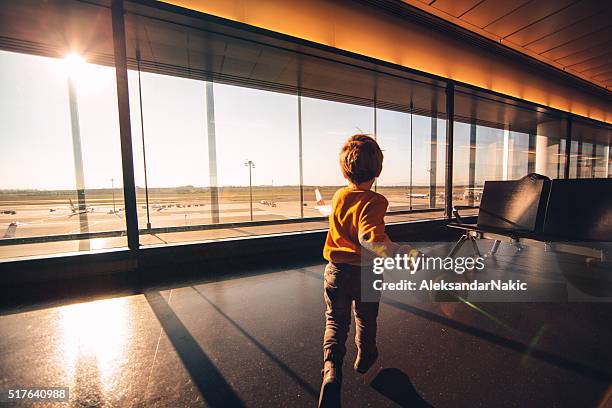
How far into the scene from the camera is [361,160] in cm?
123

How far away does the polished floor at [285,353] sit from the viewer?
1.24 metres

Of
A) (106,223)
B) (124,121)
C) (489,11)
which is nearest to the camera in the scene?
(124,121)

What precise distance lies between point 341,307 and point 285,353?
2.12ft

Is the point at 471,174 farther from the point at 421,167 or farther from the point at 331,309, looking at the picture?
the point at 331,309

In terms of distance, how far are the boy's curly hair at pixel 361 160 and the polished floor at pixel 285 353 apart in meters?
1.13

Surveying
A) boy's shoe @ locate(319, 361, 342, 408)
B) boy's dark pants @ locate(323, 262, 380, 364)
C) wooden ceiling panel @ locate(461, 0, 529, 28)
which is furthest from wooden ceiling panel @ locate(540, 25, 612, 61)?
boy's shoe @ locate(319, 361, 342, 408)

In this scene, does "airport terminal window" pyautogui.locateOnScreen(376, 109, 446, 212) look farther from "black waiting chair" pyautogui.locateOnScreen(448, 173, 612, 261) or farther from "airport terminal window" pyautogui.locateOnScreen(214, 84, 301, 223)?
"black waiting chair" pyautogui.locateOnScreen(448, 173, 612, 261)

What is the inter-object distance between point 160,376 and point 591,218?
3730mm

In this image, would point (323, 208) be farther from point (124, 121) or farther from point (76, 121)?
point (76, 121)

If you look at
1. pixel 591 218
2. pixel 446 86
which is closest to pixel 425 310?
pixel 591 218

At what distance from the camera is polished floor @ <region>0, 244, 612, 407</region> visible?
4.07ft

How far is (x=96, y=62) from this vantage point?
4465mm

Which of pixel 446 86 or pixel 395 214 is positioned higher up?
pixel 446 86

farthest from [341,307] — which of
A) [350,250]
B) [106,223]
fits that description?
[106,223]
